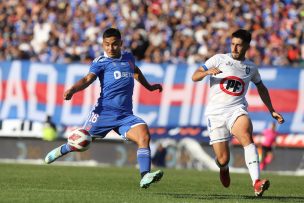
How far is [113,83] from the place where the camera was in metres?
14.3

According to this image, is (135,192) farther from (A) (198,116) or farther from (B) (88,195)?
(A) (198,116)

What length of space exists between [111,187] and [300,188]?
362 centimetres

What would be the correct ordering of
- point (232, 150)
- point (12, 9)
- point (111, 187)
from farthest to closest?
point (12, 9) → point (232, 150) → point (111, 187)

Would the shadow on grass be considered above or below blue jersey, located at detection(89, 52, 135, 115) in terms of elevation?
below

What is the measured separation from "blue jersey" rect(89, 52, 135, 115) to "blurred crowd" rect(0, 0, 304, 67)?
12.8 metres

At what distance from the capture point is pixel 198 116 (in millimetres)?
26641

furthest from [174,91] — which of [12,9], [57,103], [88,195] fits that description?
[88,195]

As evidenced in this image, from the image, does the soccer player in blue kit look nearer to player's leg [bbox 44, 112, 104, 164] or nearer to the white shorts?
player's leg [bbox 44, 112, 104, 164]

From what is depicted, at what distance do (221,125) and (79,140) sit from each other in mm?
2211

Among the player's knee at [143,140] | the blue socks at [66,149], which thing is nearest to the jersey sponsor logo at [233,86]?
the player's knee at [143,140]

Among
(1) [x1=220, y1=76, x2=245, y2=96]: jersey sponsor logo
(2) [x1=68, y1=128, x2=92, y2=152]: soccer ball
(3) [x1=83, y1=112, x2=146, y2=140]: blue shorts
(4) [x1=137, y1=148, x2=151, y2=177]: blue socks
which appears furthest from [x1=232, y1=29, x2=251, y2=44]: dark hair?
(2) [x1=68, y1=128, x2=92, y2=152]: soccer ball

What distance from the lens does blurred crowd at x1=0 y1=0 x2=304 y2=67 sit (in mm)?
27781

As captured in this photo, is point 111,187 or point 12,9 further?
point 12,9

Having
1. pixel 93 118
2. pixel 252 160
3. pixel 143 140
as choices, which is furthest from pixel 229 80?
pixel 93 118
